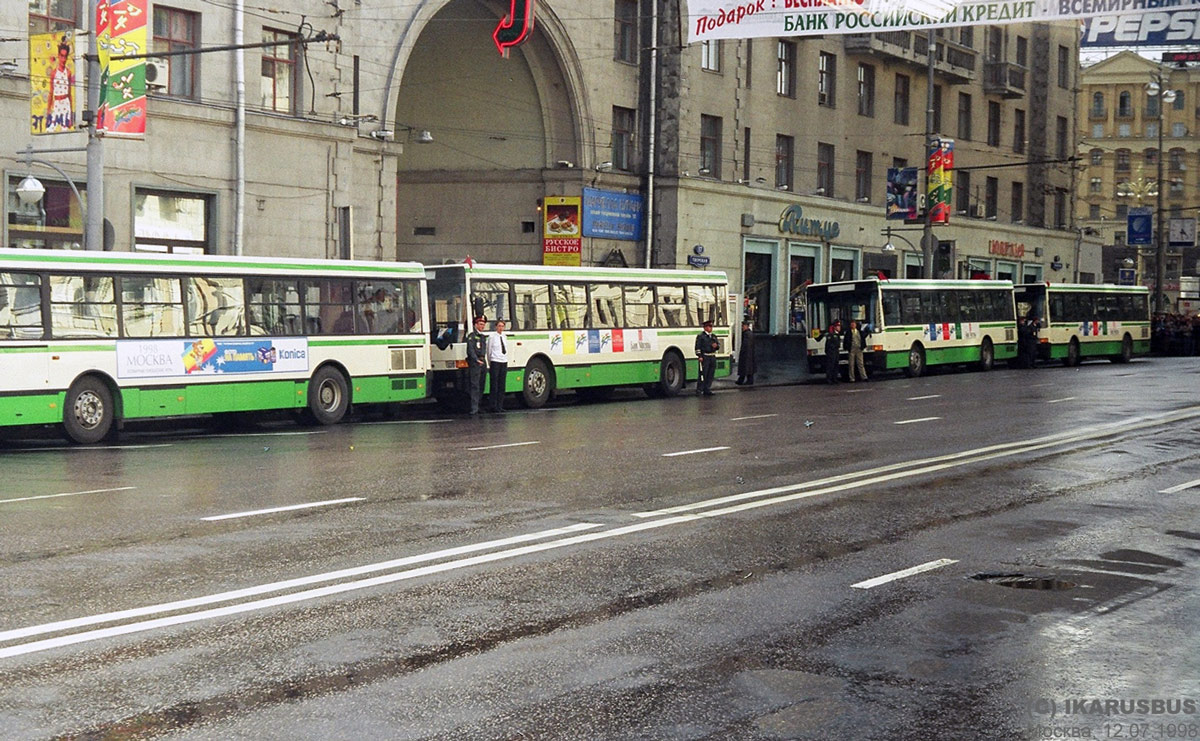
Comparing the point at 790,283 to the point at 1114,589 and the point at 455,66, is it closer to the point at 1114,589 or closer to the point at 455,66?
the point at 455,66

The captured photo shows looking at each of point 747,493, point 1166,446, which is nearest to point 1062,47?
point 1166,446

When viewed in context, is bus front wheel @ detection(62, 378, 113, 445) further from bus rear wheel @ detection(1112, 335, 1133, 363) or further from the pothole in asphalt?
bus rear wheel @ detection(1112, 335, 1133, 363)

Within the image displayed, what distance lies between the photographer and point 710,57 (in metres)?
47.5

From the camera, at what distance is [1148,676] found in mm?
7223

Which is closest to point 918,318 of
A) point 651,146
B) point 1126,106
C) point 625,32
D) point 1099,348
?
point 651,146

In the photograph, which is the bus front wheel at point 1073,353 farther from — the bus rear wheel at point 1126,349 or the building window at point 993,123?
the building window at point 993,123

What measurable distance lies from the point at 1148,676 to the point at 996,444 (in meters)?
12.3

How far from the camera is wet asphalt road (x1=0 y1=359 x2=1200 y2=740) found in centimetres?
Answer: 639

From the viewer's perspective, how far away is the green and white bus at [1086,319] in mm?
50281

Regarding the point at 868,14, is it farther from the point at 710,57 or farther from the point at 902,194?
the point at 902,194

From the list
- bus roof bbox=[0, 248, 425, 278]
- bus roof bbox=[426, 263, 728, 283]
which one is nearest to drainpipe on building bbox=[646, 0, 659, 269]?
bus roof bbox=[426, 263, 728, 283]

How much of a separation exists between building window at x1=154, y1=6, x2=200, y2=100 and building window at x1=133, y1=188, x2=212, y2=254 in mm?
2147

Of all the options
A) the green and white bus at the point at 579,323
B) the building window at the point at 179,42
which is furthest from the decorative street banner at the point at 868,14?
the building window at the point at 179,42

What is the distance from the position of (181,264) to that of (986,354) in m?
30.9
